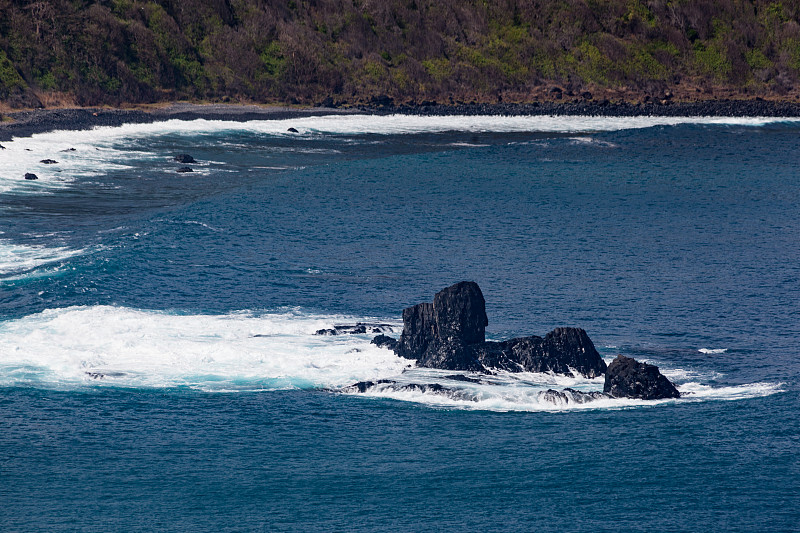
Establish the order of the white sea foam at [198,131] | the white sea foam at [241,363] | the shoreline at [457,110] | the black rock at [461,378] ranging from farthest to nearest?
the shoreline at [457,110], the white sea foam at [198,131], the black rock at [461,378], the white sea foam at [241,363]

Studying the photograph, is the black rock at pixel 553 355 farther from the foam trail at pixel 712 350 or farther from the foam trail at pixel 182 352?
the foam trail at pixel 712 350

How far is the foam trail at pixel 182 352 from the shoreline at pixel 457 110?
64.1 metres

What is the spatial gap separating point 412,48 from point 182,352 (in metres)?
108

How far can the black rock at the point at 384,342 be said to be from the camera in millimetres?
29016

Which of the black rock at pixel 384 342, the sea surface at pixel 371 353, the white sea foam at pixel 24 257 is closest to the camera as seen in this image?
the sea surface at pixel 371 353

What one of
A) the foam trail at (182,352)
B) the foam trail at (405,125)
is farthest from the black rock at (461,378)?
the foam trail at (405,125)

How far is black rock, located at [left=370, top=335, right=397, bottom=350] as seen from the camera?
2902cm

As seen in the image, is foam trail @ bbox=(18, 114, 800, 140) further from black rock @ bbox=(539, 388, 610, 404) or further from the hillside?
black rock @ bbox=(539, 388, 610, 404)

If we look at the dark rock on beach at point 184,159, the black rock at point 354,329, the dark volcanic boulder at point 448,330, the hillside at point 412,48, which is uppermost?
the hillside at point 412,48

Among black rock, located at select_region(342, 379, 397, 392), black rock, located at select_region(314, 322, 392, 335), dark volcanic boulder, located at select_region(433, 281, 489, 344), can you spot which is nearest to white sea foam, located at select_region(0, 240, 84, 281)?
black rock, located at select_region(314, 322, 392, 335)

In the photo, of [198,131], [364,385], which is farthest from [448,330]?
[198,131]

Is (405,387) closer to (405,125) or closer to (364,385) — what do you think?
(364,385)

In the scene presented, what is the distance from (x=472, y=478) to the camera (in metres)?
20.6

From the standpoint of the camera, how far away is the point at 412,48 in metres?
132
